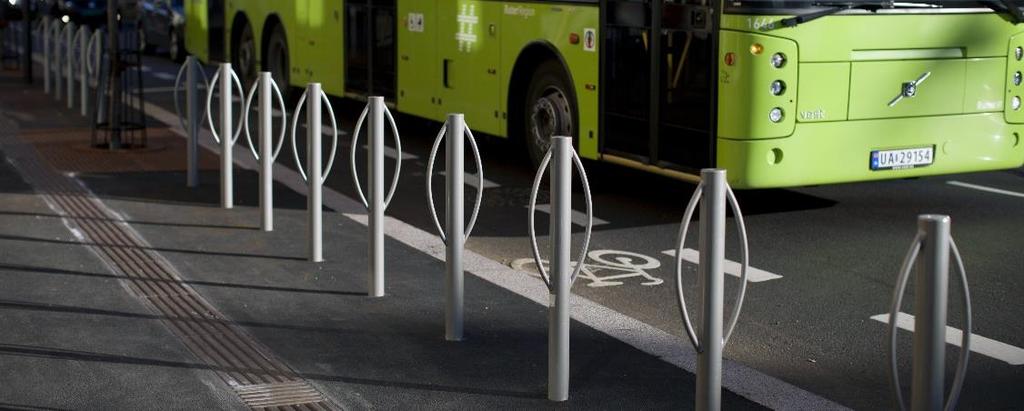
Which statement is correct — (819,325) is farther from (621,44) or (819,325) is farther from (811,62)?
(621,44)

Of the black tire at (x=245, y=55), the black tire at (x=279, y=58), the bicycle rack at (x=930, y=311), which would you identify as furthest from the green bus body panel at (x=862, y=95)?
the black tire at (x=245, y=55)

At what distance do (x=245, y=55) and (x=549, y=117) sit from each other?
911 centimetres

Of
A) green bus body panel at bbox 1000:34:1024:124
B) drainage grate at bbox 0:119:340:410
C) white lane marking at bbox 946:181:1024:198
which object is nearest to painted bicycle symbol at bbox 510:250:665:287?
drainage grate at bbox 0:119:340:410

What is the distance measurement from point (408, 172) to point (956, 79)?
5035mm

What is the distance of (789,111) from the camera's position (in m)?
10.5

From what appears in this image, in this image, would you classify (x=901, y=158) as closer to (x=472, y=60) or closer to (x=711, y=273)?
(x=472, y=60)

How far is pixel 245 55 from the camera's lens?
2095 cm

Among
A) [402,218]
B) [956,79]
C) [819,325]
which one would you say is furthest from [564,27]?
[819,325]

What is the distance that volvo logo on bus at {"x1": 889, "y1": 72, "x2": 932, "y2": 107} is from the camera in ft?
35.8

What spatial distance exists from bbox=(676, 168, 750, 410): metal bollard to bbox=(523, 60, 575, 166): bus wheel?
672 centimetres

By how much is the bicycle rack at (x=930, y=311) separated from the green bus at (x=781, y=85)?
5.51 m

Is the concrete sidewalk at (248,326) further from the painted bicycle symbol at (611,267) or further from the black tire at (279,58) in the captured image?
the black tire at (279,58)

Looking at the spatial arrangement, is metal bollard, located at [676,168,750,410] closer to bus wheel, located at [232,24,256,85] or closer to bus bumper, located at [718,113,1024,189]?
bus bumper, located at [718,113,1024,189]

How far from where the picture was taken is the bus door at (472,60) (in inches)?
539
